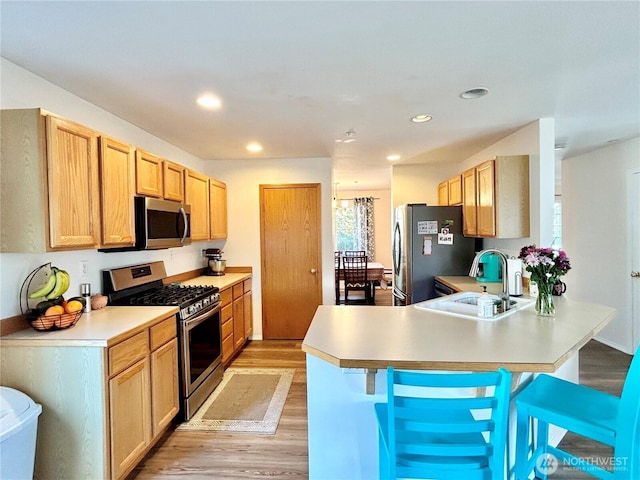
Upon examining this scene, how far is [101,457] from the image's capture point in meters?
1.79

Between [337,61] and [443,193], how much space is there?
3.15m

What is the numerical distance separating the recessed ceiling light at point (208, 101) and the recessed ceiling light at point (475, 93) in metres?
1.73

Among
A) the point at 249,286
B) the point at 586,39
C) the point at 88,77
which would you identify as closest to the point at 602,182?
the point at 586,39

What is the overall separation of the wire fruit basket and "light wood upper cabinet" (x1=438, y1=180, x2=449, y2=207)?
4030 millimetres

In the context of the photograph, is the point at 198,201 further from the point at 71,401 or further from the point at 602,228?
the point at 602,228

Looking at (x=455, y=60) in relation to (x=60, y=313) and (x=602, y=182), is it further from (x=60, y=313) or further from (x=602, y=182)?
(x=602, y=182)

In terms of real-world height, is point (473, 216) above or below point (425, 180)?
below

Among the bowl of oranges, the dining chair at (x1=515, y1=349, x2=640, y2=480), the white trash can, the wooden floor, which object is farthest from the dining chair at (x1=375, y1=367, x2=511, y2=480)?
the bowl of oranges

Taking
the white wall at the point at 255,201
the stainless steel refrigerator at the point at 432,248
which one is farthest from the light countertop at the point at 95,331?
the stainless steel refrigerator at the point at 432,248

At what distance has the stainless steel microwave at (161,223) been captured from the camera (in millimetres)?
2631

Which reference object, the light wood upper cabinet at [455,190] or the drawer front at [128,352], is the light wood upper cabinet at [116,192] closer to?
the drawer front at [128,352]

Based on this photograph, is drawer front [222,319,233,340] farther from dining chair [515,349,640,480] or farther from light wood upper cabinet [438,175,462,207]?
light wood upper cabinet [438,175,462,207]

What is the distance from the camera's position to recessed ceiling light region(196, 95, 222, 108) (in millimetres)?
2457

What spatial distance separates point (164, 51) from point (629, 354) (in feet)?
17.1
